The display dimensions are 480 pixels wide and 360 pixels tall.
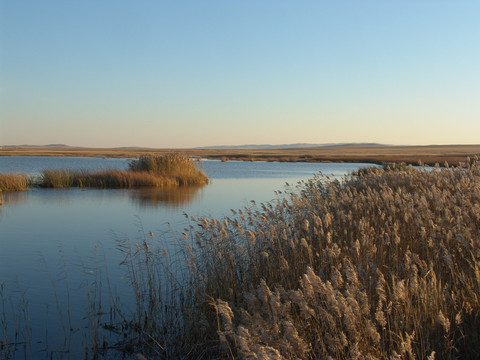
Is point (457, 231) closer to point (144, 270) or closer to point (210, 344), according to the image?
point (210, 344)

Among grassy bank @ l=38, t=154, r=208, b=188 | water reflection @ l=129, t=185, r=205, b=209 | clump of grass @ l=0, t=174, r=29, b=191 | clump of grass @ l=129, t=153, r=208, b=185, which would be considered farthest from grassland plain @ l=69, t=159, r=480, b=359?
clump of grass @ l=129, t=153, r=208, b=185

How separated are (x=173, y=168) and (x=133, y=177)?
8.70ft

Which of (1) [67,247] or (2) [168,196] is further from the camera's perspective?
(2) [168,196]

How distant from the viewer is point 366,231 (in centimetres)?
639

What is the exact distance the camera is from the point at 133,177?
983 inches

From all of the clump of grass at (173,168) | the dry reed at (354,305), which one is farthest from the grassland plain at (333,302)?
the clump of grass at (173,168)

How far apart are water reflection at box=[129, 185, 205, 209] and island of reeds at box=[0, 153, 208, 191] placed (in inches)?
46.7

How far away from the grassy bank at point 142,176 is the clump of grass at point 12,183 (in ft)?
5.14

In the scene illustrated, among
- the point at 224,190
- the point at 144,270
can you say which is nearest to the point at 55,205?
the point at 224,190

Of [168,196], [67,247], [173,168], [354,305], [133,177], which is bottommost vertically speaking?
[67,247]

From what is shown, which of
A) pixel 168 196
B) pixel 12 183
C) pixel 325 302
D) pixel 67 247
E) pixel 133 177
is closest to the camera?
pixel 325 302

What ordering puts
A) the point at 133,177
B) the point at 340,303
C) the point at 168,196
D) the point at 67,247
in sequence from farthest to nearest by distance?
1. the point at 133,177
2. the point at 168,196
3. the point at 67,247
4. the point at 340,303

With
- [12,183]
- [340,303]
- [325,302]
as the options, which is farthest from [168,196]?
[340,303]

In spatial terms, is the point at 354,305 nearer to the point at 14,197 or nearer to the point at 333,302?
the point at 333,302
